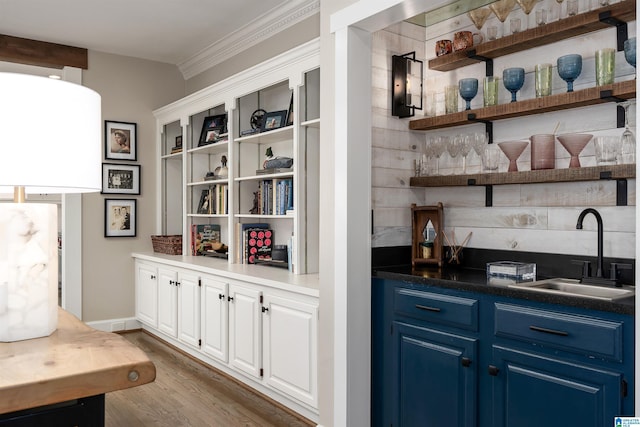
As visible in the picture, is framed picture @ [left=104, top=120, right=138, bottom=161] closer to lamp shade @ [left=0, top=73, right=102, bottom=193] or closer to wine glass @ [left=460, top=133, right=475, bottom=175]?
wine glass @ [left=460, top=133, right=475, bottom=175]

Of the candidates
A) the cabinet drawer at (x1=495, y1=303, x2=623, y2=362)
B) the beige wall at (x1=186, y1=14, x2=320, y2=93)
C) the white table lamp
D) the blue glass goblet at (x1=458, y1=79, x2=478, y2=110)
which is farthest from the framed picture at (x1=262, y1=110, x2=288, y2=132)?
the white table lamp

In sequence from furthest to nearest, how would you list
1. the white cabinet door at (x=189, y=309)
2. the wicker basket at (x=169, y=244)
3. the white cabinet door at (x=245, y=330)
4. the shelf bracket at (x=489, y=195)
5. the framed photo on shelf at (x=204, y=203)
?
the wicker basket at (x=169, y=244)
the framed photo on shelf at (x=204, y=203)
the white cabinet door at (x=189, y=309)
the white cabinet door at (x=245, y=330)
the shelf bracket at (x=489, y=195)

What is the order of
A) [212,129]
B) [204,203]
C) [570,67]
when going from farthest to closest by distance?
1. [204,203]
2. [212,129]
3. [570,67]

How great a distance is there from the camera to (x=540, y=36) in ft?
8.41

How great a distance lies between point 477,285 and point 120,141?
410 cm

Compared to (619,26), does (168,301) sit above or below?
below

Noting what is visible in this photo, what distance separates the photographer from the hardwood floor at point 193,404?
316cm

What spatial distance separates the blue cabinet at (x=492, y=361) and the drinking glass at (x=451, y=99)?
3.39 feet

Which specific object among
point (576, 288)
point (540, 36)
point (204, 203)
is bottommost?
point (576, 288)

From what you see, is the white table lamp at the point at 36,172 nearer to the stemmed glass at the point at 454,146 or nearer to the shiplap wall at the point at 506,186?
the shiplap wall at the point at 506,186

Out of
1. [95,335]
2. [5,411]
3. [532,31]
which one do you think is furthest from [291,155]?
[5,411]

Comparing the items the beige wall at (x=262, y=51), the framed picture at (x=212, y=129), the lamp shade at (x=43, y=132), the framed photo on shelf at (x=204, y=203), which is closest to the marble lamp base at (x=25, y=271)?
the lamp shade at (x=43, y=132)

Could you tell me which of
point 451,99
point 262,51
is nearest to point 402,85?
point 451,99

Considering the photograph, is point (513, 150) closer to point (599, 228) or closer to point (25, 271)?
point (599, 228)
